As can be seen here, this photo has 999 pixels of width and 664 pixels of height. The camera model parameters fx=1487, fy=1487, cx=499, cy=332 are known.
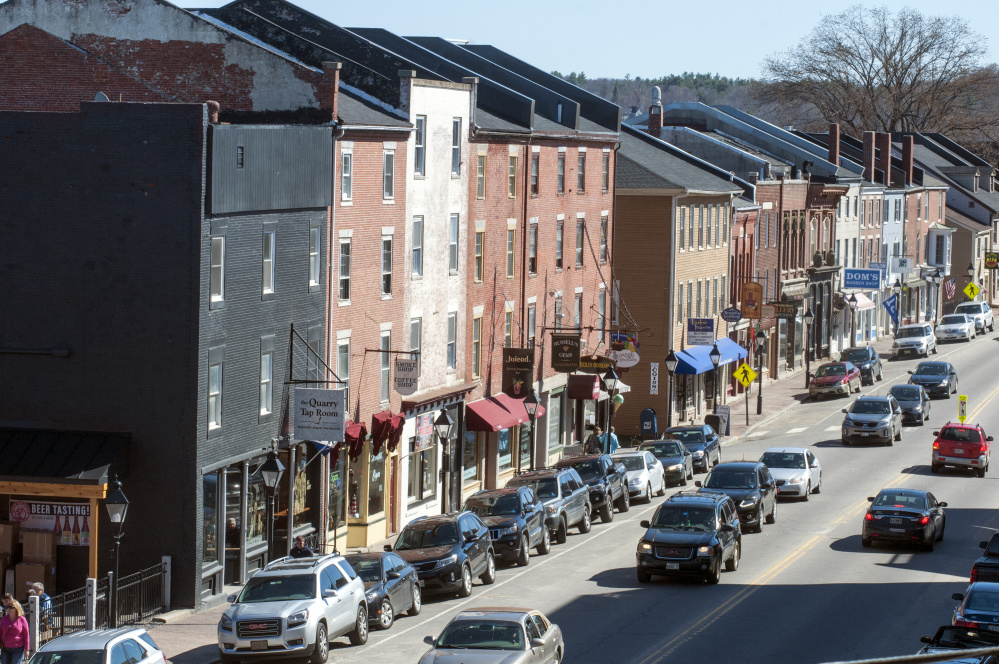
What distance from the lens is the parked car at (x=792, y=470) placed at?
1791 inches

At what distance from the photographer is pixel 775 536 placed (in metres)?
39.7

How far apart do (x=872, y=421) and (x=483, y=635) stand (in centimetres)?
3732

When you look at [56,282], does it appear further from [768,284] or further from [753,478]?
[768,284]

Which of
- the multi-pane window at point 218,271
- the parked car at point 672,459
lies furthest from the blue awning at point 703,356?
the multi-pane window at point 218,271

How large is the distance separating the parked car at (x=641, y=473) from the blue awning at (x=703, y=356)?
1548 centimetres

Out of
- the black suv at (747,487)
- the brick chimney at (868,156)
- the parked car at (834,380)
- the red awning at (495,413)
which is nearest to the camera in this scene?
the black suv at (747,487)

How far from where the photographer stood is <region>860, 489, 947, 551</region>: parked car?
37.0m

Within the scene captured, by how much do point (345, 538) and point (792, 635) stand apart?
1510 centimetres

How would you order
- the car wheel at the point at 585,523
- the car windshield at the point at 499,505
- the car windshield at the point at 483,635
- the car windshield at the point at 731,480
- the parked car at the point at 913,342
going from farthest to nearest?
1. the parked car at the point at 913,342
2. the car wheel at the point at 585,523
3. the car windshield at the point at 731,480
4. the car windshield at the point at 499,505
5. the car windshield at the point at 483,635

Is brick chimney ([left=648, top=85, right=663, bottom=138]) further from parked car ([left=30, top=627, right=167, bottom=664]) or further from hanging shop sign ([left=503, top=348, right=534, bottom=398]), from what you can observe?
parked car ([left=30, top=627, right=167, bottom=664])

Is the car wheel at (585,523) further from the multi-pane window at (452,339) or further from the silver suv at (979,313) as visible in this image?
the silver suv at (979,313)

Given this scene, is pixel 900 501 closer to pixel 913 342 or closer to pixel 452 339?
pixel 452 339

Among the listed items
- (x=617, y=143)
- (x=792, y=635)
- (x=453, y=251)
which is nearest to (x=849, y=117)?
(x=617, y=143)

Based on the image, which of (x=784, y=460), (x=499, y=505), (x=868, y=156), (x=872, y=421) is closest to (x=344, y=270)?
(x=499, y=505)
